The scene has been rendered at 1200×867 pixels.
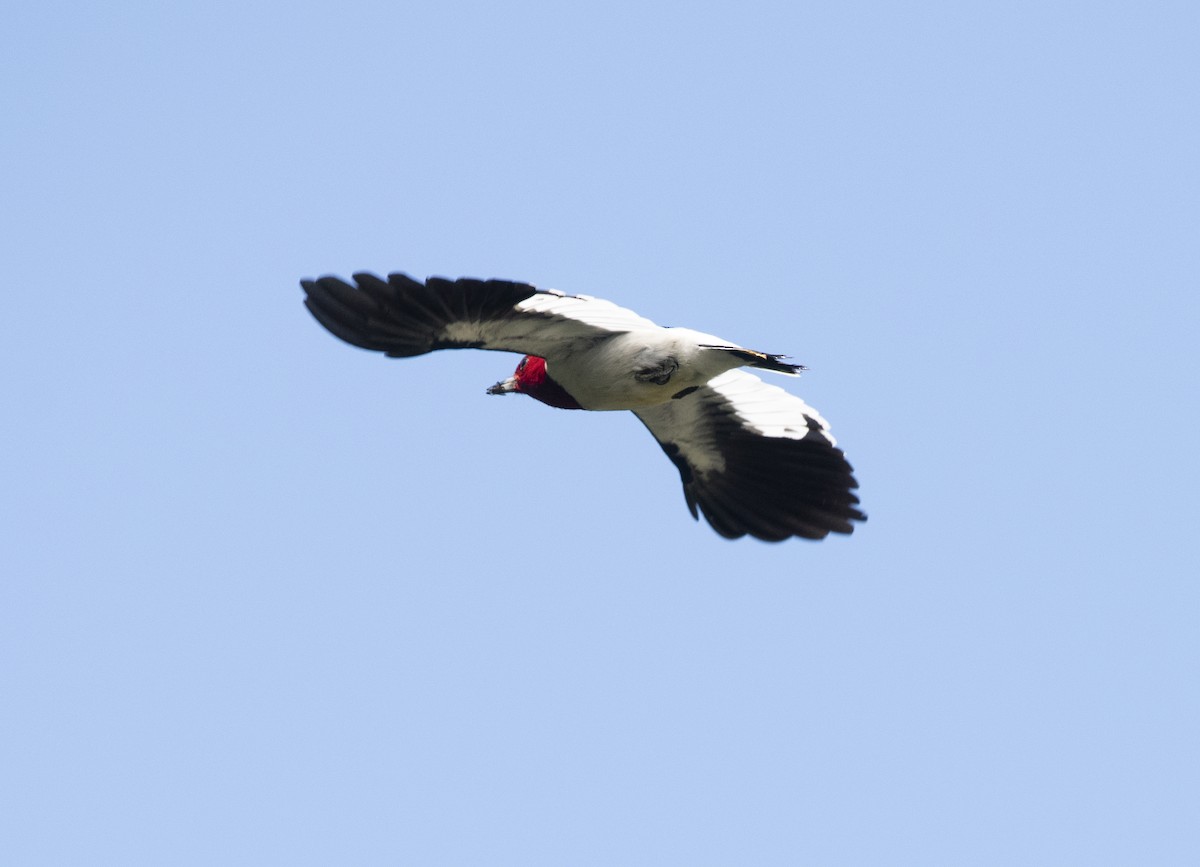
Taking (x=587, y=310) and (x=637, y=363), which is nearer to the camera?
(x=587, y=310)

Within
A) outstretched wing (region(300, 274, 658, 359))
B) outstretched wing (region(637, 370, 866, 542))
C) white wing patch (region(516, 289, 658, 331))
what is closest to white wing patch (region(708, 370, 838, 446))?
outstretched wing (region(637, 370, 866, 542))

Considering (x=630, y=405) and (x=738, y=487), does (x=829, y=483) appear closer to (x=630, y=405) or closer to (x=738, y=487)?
(x=738, y=487)

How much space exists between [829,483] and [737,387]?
3.20ft

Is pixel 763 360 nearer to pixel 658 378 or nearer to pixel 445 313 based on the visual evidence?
pixel 658 378

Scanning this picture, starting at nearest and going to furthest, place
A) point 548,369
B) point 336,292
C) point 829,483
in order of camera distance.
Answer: point 336,292, point 548,369, point 829,483

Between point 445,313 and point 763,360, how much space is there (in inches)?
75.7

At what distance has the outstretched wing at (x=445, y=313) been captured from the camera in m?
8.39

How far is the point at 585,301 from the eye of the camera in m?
9.33

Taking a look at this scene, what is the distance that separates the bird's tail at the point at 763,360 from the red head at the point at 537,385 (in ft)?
3.87

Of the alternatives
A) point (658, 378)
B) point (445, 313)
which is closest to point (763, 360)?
point (658, 378)

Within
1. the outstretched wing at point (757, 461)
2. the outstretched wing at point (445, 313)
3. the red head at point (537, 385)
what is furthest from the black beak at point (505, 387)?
the outstretched wing at point (757, 461)

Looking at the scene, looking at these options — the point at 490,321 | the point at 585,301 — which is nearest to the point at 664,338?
the point at 585,301

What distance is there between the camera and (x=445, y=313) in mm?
8688

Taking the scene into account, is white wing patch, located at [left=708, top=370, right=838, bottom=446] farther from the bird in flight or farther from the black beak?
the black beak
